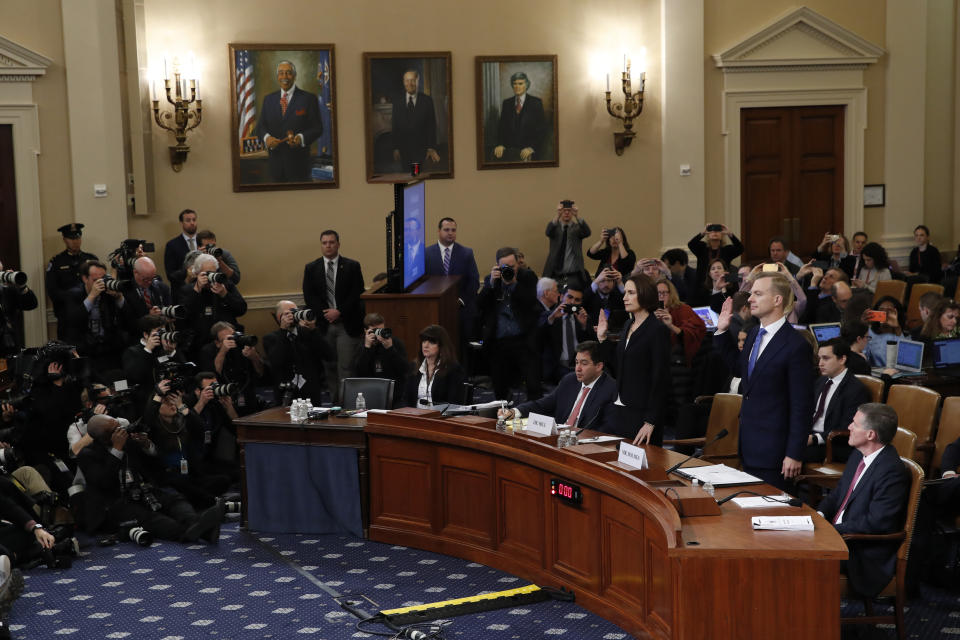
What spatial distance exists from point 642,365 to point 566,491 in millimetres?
935

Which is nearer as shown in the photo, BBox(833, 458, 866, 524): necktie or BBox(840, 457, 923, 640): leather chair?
BBox(840, 457, 923, 640): leather chair

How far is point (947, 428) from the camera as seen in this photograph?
22.0ft

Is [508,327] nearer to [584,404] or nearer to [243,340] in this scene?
[243,340]

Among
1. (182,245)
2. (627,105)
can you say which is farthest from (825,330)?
(182,245)

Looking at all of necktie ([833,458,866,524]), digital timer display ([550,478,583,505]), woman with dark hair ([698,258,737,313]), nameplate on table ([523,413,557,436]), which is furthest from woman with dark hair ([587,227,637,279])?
necktie ([833,458,866,524])

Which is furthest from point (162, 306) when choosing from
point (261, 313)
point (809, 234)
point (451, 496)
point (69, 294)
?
point (809, 234)

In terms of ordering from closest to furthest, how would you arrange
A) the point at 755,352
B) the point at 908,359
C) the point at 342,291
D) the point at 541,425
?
1. the point at 755,352
2. the point at 541,425
3. the point at 908,359
4. the point at 342,291

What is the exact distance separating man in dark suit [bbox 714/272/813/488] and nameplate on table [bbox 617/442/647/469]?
560 millimetres

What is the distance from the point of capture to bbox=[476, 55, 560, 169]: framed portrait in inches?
472

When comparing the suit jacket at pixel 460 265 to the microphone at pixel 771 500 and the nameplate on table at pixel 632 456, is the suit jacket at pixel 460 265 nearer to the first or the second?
the nameplate on table at pixel 632 456

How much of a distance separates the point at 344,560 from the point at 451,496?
704 mm

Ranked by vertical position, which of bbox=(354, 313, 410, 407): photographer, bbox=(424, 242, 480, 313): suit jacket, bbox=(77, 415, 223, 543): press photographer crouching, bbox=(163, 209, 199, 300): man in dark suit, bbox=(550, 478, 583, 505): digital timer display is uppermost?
bbox=(163, 209, 199, 300): man in dark suit

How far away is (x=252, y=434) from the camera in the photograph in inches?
288

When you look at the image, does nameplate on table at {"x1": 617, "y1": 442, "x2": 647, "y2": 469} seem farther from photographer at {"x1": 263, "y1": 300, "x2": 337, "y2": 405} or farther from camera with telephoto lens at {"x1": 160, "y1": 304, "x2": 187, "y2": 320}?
camera with telephoto lens at {"x1": 160, "y1": 304, "x2": 187, "y2": 320}
